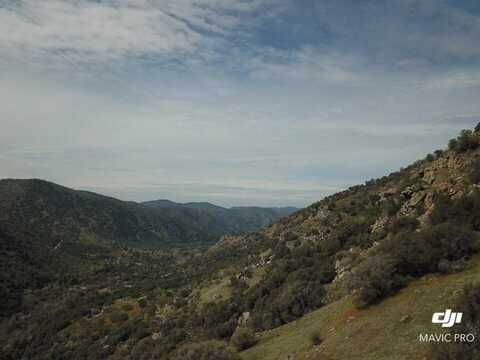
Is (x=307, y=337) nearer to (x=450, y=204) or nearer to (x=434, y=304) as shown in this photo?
(x=434, y=304)

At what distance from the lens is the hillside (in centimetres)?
1217

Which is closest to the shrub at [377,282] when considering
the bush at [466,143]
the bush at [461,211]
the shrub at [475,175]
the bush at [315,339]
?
the bush at [315,339]

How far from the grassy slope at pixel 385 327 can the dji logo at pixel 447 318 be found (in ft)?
0.81

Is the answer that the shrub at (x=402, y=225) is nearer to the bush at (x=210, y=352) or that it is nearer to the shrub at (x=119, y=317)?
the bush at (x=210, y=352)

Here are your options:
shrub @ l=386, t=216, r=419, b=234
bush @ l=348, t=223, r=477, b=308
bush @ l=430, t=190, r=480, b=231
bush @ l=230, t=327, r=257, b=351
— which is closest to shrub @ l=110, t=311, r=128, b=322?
bush @ l=230, t=327, r=257, b=351

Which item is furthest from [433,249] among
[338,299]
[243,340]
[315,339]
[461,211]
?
[243,340]

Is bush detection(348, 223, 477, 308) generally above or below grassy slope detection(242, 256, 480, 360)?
above

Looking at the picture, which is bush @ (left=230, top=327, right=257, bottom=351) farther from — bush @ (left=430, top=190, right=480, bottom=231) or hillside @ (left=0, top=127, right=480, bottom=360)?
bush @ (left=430, top=190, right=480, bottom=231)

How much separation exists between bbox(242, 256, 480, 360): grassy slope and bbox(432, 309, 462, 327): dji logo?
25 centimetres

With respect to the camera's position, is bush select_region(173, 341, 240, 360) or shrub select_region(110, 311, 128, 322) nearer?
bush select_region(173, 341, 240, 360)

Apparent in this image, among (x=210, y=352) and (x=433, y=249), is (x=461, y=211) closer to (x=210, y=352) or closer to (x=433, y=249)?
(x=433, y=249)

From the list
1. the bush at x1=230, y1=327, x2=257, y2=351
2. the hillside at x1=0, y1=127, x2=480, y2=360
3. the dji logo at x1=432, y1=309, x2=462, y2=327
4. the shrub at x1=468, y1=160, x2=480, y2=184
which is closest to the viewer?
the dji logo at x1=432, y1=309, x2=462, y2=327

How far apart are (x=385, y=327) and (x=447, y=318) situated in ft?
6.90

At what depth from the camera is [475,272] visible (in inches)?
496
